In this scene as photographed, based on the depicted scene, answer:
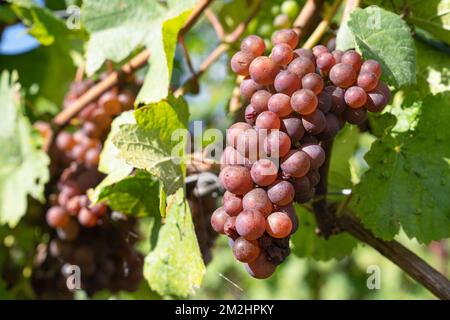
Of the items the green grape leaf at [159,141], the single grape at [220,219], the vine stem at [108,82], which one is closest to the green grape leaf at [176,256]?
the green grape leaf at [159,141]

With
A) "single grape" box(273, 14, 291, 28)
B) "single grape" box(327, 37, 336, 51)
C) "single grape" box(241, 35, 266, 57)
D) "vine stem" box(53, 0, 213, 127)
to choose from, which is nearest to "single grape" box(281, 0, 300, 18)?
"single grape" box(273, 14, 291, 28)

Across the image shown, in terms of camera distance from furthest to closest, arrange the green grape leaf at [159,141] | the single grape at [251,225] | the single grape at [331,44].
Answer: the single grape at [331,44] → the green grape leaf at [159,141] → the single grape at [251,225]

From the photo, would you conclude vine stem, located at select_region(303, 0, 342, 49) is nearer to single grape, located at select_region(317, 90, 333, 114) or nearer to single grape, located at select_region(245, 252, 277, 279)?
single grape, located at select_region(317, 90, 333, 114)

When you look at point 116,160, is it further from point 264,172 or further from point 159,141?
point 264,172

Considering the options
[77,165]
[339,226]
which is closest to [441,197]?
[339,226]

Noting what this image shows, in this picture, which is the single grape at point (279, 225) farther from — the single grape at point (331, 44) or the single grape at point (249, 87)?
the single grape at point (331, 44)
